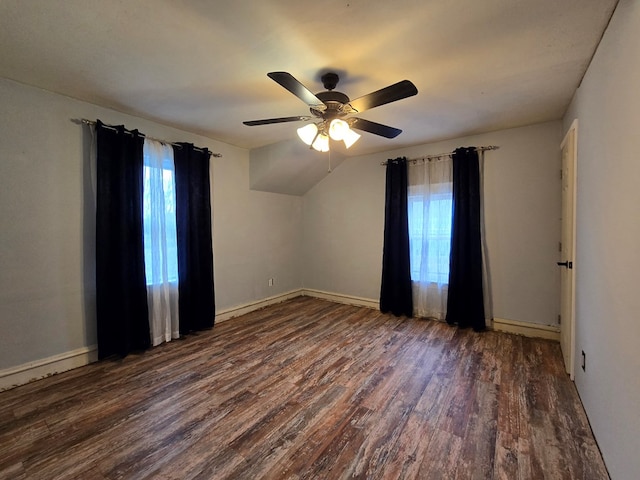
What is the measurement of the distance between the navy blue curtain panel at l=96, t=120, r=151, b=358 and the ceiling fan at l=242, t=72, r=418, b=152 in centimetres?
145

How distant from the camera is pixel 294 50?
1.80 m

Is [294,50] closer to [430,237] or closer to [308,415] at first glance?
[308,415]

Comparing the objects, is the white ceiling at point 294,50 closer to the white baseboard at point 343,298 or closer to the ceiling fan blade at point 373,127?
the ceiling fan blade at point 373,127

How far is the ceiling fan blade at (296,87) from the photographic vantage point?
158cm

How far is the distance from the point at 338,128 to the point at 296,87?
0.52 m

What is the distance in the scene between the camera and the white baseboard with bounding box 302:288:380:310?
173 inches

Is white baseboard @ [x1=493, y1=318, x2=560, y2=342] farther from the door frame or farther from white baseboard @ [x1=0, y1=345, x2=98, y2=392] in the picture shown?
white baseboard @ [x1=0, y1=345, x2=98, y2=392]

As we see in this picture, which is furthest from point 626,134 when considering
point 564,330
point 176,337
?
point 176,337

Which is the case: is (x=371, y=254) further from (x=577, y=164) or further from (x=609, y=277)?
(x=609, y=277)

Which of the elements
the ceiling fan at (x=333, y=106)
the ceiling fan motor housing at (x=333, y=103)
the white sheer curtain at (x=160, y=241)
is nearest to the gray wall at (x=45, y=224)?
the white sheer curtain at (x=160, y=241)

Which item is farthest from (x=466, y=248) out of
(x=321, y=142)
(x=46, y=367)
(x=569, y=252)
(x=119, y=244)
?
(x=46, y=367)

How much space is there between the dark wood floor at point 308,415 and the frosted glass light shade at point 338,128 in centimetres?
204

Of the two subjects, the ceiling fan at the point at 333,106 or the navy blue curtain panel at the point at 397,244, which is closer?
the ceiling fan at the point at 333,106

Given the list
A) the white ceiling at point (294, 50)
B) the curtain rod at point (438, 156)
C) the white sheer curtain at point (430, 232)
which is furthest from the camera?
the white sheer curtain at point (430, 232)
